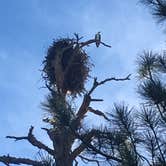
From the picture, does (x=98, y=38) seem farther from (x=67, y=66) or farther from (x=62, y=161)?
(x=62, y=161)

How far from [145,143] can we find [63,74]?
5987 mm

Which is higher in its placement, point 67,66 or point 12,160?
point 67,66

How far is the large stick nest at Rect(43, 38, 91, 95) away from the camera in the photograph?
10866 millimetres

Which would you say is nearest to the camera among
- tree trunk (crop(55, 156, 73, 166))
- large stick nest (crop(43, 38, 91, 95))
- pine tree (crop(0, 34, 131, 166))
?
pine tree (crop(0, 34, 131, 166))

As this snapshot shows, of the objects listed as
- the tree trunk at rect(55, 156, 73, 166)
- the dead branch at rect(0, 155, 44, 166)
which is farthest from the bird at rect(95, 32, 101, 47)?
the dead branch at rect(0, 155, 44, 166)

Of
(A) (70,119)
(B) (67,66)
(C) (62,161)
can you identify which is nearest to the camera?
(A) (70,119)

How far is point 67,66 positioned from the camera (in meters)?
11.1

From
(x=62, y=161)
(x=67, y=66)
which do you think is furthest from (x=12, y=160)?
(x=67, y=66)

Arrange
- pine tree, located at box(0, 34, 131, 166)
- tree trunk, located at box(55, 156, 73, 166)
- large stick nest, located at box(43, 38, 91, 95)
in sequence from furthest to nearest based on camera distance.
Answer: large stick nest, located at box(43, 38, 91, 95)
tree trunk, located at box(55, 156, 73, 166)
pine tree, located at box(0, 34, 131, 166)

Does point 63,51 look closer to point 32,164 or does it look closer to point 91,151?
point 32,164

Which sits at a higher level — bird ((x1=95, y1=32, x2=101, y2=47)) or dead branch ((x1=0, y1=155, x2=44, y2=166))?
bird ((x1=95, y1=32, x2=101, y2=47))

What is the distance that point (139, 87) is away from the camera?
5074 mm

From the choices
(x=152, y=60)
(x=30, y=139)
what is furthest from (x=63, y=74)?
(x=152, y=60)

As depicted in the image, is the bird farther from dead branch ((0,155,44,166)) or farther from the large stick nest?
dead branch ((0,155,44,166))
